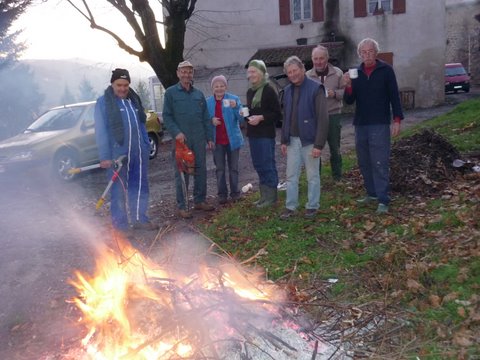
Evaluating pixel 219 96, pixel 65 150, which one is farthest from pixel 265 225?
pixel 65 150

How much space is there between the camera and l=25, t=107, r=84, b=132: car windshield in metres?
11.1

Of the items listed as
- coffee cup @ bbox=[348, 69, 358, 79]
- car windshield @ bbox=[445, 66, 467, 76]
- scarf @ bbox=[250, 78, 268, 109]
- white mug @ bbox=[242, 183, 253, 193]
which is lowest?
white mug @ bbox=[242, 183, 253, 193]

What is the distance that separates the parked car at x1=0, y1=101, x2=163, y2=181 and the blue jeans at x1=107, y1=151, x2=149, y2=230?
475cm

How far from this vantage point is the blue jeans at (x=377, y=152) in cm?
568

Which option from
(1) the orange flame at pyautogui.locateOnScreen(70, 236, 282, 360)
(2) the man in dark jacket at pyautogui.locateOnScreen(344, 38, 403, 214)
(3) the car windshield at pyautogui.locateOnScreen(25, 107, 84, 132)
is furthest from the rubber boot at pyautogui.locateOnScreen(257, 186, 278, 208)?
(3) the car windshield at pyautogui.locateOnScreen(25, 107, 84, 132)

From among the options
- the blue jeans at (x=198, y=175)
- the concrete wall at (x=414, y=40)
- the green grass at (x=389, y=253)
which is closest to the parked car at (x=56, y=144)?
the blue jeans at (x=198, y=175)

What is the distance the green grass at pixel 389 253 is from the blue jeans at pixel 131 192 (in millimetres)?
948

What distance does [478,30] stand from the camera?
32.8 metres

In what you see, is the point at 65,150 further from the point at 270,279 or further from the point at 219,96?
the point at 270,279

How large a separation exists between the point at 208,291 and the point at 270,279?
1.17 metres

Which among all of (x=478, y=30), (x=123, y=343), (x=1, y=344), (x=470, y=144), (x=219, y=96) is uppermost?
(x=478, y=30)

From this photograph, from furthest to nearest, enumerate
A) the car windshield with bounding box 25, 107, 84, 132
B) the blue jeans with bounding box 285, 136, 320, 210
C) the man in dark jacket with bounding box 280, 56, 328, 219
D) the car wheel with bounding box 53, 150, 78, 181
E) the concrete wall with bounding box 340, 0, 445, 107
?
the concrete wall with bounding box 340, 0, 445, 107 → the car windshield with bounding box 25, 107, 84, 132 → the car wheel with bounding box 53, 150, 78, 181 → the blue jeans with bounding box 285, 136, 320, 210 → the man in dark jacket with bounding box 280, 56, 328, 219

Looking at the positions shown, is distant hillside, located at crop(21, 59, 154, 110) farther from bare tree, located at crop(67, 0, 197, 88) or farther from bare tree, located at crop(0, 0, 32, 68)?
bare tree, located at crop(67, 0, 197, 88)

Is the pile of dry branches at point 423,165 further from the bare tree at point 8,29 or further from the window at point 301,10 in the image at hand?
the bare tree at point 8,29
